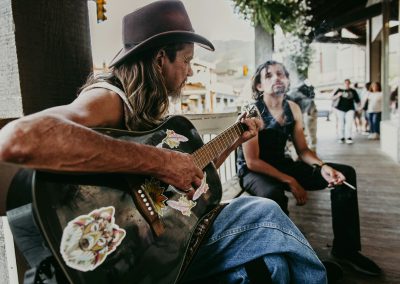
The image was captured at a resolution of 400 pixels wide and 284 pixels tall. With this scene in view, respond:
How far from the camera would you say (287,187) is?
2180 millimetres

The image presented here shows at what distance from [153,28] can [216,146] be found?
2.09 ft

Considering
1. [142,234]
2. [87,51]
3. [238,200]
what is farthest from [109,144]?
[87,51]

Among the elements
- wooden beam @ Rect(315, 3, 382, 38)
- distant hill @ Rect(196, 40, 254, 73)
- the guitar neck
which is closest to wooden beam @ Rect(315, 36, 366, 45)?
wooden beam @ Rect(315, 3, 382, 38)

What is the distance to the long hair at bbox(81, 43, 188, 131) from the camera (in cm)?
120

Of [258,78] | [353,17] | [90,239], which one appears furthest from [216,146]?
[353,17]

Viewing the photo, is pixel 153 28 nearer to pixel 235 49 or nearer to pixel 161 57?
pixel 161 57

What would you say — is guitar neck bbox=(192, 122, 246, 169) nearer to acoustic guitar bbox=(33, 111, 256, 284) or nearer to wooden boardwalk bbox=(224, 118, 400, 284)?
acoustic guitar bbox=(33, 111, 256, 284)

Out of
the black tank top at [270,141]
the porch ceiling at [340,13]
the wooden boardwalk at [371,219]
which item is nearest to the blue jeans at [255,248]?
the wooden boardwalk at [371,219]

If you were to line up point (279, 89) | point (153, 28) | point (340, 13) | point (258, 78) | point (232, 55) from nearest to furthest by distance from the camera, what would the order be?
point (153, 28), point (279, 89), point (258, 78), point (340, 13), point (232, 55)

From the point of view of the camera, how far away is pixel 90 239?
0.79 meters

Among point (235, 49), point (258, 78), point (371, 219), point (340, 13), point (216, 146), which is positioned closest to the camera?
point (216, 146)

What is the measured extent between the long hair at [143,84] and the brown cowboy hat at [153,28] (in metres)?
0.05

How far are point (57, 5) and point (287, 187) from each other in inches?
70.0

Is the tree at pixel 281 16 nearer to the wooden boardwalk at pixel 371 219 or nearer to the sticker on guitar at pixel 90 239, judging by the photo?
the wooden boardwalk at pixel 371 219
